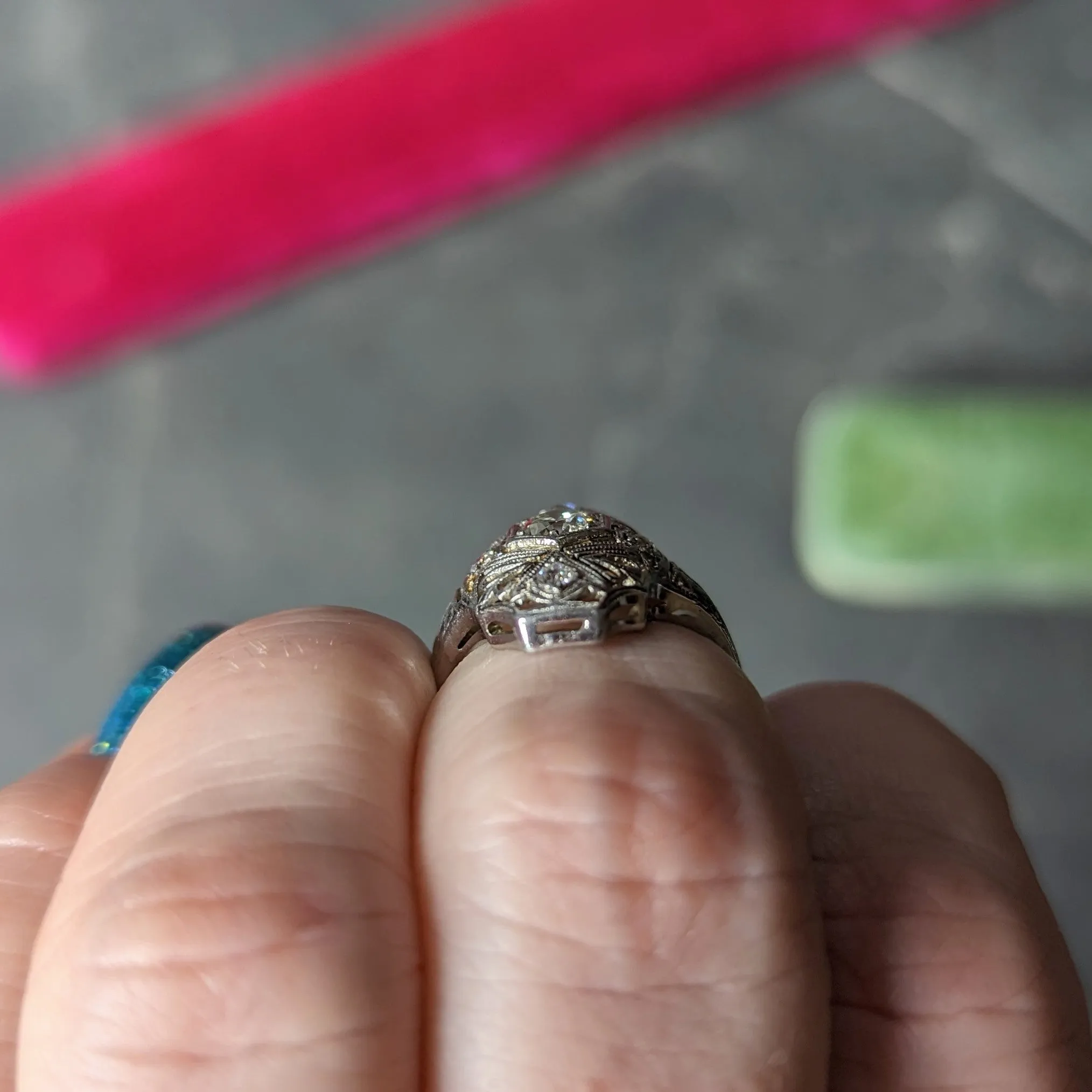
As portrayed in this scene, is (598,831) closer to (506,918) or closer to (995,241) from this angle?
(506,918)

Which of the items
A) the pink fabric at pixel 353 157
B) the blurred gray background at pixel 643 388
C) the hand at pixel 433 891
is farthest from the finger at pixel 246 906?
the pink fabric at pixel 353 157

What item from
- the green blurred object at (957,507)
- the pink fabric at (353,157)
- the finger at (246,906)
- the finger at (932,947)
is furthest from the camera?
the pink fabric at (353,157)

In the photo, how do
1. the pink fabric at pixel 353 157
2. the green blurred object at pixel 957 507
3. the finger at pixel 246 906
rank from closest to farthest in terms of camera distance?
the finger at pixel 246 906 → the green blurred object at pixel 957 507 → the pink fabric at pixel 353 157

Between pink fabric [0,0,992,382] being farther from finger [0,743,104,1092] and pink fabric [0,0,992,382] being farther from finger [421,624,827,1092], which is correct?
finger [421,624,827,1092]

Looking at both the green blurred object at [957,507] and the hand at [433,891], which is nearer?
the hand at [433,891]

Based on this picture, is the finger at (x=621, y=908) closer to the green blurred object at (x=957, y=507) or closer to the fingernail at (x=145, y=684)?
the fingernail at (x=145, y=684)

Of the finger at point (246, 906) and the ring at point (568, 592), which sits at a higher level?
the ring at point (568, 592)
